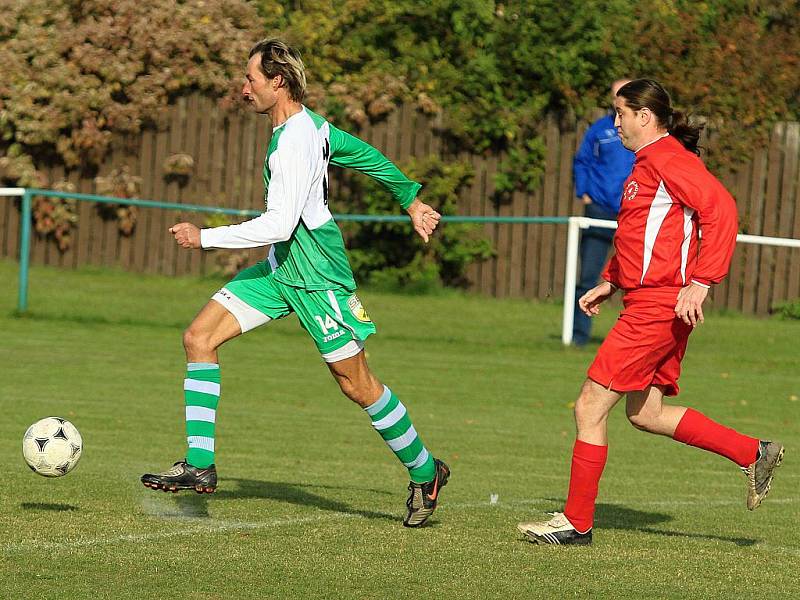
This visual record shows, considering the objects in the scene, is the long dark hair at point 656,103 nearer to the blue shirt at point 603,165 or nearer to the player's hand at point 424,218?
the player's hand at point 424,218

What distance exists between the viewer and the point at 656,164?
7.02 metres

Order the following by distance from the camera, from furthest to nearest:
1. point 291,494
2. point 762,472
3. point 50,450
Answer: point 291,494 → point 50,450 → point 762,472

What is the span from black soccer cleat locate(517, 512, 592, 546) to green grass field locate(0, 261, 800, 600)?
0.07 metres

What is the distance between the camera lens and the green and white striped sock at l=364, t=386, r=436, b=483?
7461 millimetres

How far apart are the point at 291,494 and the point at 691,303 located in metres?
2.54

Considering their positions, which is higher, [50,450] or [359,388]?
[359,388]

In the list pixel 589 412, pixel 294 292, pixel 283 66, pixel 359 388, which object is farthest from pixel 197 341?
pixel 589 412

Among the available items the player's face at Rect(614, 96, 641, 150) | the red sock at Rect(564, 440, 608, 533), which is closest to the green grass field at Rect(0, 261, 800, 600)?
the red sock at Rect(564, 440, 608, 533)

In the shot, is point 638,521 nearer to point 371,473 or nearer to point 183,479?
point 371,473

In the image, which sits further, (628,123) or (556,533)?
(628,123)

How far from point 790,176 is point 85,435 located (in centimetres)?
1156

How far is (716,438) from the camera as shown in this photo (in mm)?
7316

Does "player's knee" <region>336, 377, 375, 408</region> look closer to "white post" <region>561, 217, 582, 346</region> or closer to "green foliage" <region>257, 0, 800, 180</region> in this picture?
"white post" <region>561, 217, 582, 346</region>

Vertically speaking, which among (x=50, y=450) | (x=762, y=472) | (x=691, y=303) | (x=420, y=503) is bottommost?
(x=420, y=503)
